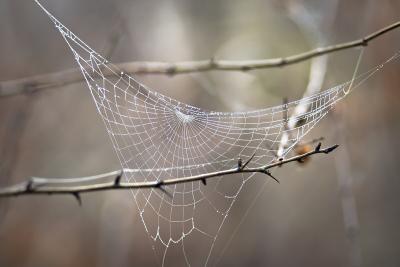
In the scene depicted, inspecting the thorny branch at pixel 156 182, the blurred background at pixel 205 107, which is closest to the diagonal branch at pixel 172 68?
the thorny branch at pixel 156 182

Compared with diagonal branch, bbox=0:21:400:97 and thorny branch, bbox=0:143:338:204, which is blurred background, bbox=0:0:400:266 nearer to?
diagonal branch, bbox=0:21:400:97

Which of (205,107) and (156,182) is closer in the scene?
(156,182)

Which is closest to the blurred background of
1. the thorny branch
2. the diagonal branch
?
the diagonal branch

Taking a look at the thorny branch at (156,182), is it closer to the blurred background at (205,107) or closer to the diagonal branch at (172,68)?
the diagonal branch at (172,68)

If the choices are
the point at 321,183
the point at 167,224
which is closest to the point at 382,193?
the point at 321,183

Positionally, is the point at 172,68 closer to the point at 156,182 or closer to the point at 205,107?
the point at 156,182

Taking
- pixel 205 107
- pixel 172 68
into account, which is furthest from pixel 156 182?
pixel 205 107

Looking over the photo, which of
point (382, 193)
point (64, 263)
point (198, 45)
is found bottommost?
point (64, 263)

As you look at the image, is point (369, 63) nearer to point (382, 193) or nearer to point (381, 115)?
point (381, 115)
